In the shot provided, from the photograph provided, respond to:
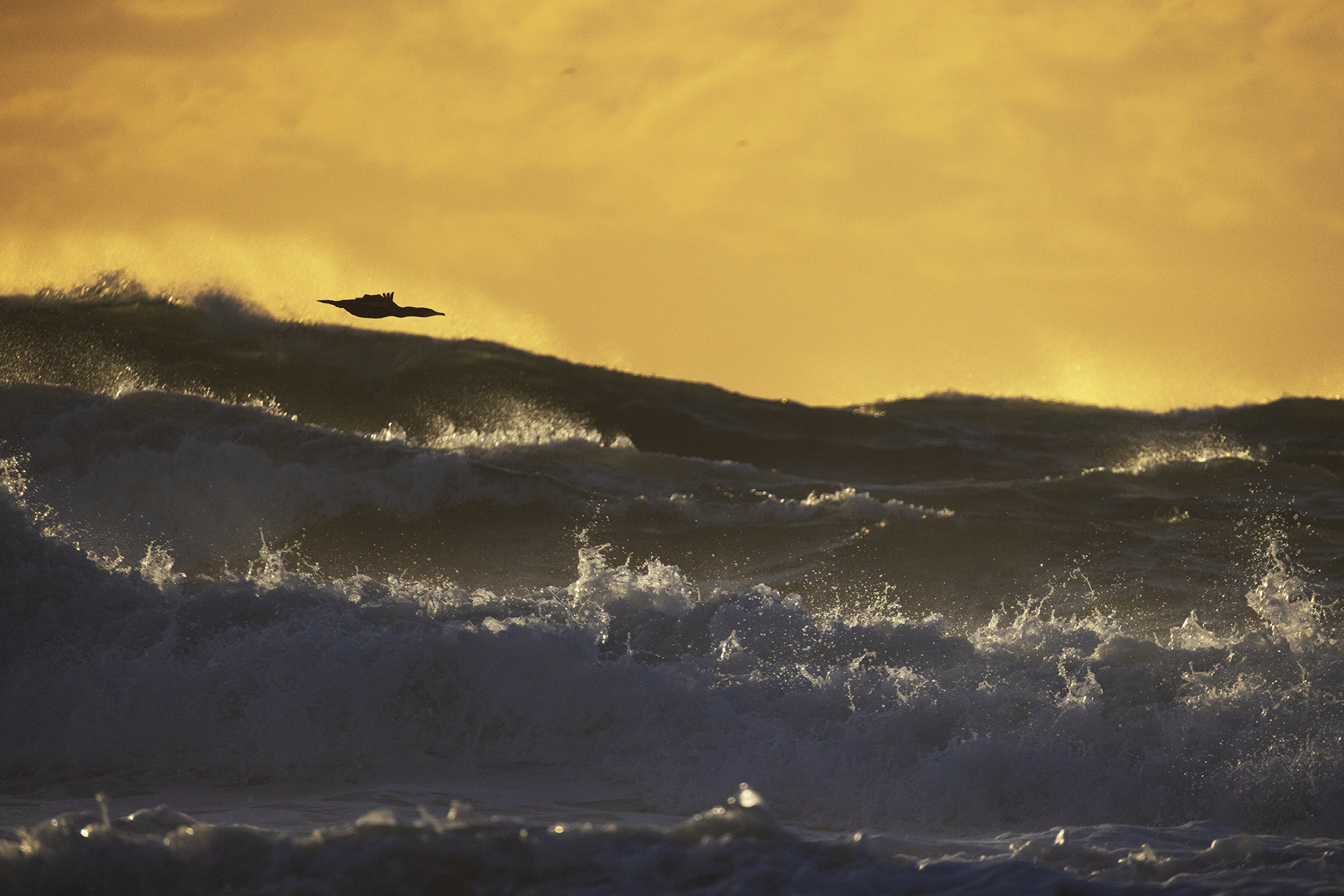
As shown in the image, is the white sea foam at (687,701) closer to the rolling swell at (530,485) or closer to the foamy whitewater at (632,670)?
the foamy whitewater at (632,670)

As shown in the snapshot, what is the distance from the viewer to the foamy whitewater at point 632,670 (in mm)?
3996

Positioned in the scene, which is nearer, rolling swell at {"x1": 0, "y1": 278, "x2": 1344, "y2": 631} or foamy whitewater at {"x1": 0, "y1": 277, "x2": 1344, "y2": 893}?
foamy whitewater at {"x1": 0, "y1": 277, "x2": 1344, "y2": 893}

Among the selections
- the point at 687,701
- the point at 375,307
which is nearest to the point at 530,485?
the point at 375,307

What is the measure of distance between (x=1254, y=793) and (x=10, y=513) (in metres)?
7.77

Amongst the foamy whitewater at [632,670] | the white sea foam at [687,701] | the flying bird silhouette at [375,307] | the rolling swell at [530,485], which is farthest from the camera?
the rolling swell at [530,485]

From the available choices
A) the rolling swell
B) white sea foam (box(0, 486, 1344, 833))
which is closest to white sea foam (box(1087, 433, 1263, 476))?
the rolling swell

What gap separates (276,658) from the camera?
21.4 ft

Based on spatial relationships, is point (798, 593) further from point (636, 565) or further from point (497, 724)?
point (497, 724)

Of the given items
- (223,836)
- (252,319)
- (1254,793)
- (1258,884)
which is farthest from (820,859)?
(252,319)

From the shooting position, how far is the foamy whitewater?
4.00 m

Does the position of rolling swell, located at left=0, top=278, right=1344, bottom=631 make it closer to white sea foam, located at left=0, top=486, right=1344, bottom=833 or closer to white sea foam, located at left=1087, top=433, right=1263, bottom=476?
white sea foam, located at left=1087, top=433, right=1263, bottom=476

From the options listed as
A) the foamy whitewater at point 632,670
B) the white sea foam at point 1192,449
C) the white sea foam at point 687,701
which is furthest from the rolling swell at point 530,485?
the white sea foam at point 687,701

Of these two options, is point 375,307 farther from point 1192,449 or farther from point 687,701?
point 1192,449

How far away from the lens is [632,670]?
6.43 m
